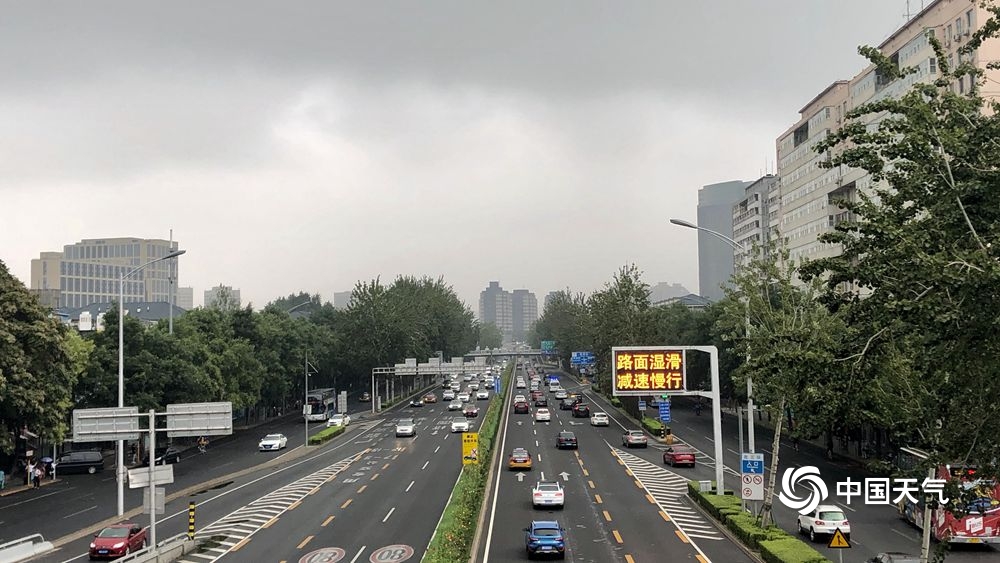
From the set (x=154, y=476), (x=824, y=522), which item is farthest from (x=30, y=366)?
(x=824, y=522)

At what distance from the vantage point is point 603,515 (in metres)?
34.0

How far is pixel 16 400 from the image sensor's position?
141 feet

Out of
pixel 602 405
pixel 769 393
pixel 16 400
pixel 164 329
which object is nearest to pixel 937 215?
pixel 769 393

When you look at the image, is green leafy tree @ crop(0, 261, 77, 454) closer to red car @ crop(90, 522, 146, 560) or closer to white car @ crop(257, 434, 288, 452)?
red car @ crop(90, 522, 146, 560)

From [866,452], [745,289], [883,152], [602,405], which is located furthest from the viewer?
[602,405]

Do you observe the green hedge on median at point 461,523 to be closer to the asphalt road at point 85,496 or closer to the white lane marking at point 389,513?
the white lane marking at point 389,513

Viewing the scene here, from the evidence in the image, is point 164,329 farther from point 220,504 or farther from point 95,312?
point 95,312

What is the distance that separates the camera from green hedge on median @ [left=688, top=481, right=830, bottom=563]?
23.5 metres

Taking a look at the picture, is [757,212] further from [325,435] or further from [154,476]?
[154,476]

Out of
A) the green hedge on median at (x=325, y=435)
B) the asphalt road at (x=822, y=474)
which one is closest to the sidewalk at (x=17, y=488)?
the green hedge on median at (x=325, y=435)

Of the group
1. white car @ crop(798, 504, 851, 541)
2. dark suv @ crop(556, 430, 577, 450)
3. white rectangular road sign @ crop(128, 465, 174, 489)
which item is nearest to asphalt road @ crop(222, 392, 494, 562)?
white rectangular road sign @ crop(128, 465, 174, 489)

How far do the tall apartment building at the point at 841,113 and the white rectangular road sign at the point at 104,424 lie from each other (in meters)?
Result: 40.9

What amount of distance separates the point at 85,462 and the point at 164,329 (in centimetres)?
1435

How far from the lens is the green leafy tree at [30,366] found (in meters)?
43.4
